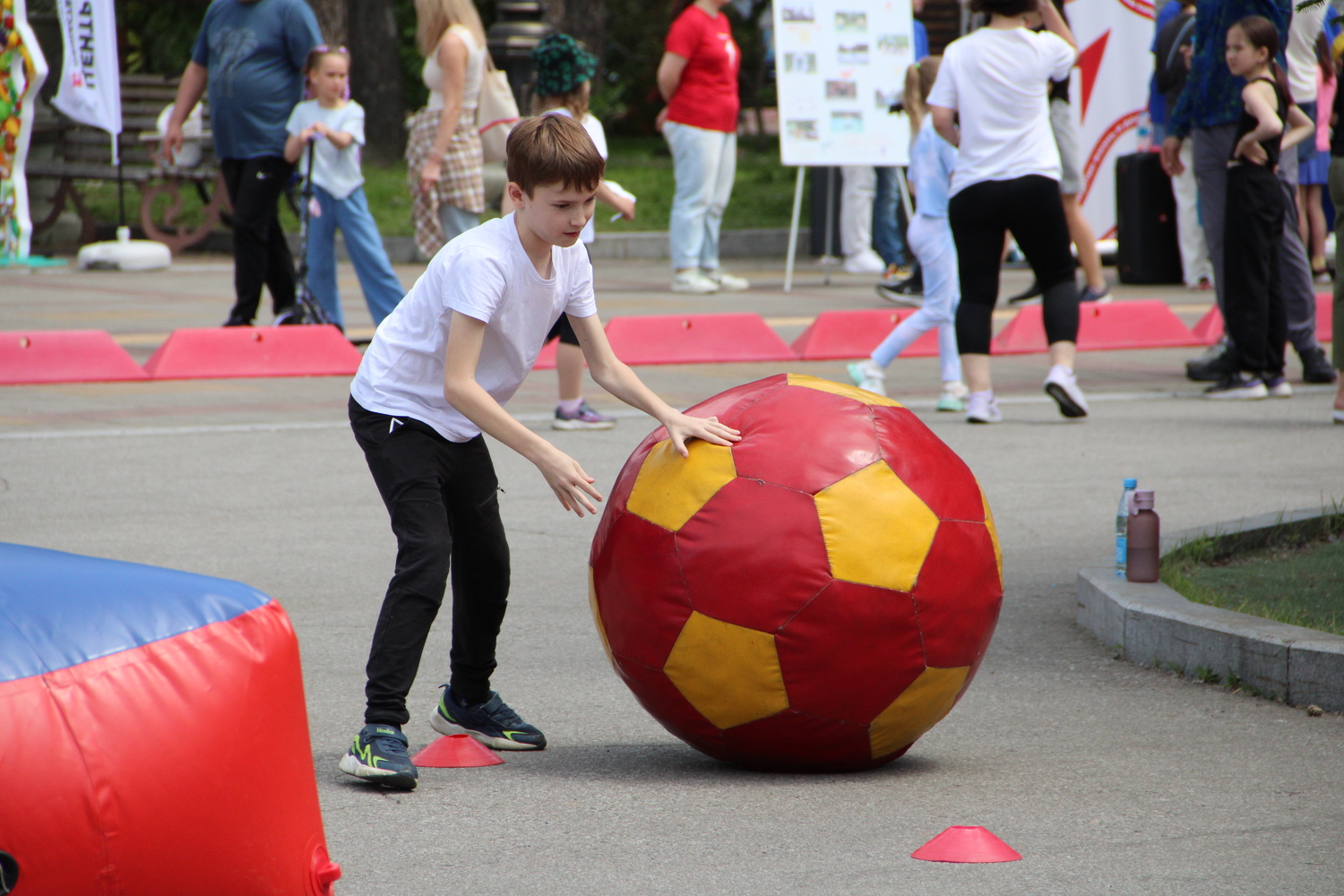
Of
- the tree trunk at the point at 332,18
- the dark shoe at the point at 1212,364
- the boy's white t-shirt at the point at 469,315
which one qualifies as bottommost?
the dark shoe at the point at 1212,364

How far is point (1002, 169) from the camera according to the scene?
808 centimetres

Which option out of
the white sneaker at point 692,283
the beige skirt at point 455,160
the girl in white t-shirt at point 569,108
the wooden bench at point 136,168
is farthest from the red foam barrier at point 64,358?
the wooden bench at point 136,168

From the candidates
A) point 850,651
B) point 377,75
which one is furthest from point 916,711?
point 377,75

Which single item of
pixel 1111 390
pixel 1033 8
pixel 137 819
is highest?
pixel 1033 8

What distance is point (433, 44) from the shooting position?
34.6ft

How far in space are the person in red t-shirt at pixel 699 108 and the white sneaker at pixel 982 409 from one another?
528cm

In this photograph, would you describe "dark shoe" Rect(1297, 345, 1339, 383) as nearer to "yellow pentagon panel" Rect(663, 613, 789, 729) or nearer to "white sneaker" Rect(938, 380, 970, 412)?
"white sneaker" Rect(938, 380, 970, 412)

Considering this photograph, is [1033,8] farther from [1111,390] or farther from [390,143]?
[390,143]

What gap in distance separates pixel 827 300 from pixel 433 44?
4.91 meters

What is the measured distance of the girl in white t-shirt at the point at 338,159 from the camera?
10.2 m

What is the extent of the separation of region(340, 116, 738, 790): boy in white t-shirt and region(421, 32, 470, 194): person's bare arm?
6.43 metres

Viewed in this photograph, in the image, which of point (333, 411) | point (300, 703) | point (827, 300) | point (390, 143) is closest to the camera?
point (300, 703)

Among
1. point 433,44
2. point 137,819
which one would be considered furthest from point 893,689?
point 433,44

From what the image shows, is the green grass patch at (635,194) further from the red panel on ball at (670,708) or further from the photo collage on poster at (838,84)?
the red panel on ball at (670,708)
